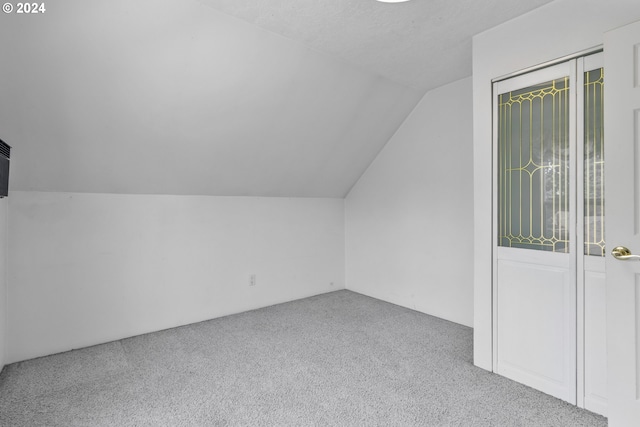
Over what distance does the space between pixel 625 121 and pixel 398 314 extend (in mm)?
2678

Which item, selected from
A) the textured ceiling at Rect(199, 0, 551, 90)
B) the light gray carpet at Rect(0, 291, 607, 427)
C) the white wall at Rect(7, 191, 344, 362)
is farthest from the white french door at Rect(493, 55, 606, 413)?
the white wall at Rect(7, 191, 344, 362)

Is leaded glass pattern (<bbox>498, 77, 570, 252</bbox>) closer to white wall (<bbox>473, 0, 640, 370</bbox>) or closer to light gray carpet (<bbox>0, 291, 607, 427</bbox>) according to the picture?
white wall (<bbox>473, 0, 640, 370</bbox>)

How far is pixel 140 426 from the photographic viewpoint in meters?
1.86

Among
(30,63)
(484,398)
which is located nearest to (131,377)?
(30,63)

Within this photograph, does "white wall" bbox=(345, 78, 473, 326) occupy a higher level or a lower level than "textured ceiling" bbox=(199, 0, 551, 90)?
lower

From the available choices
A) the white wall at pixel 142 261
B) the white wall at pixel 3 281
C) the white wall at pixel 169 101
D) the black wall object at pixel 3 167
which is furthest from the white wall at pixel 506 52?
the white wall at pixel 3 281

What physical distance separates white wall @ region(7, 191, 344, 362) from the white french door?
2.52 m

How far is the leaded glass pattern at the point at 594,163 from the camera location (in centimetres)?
196

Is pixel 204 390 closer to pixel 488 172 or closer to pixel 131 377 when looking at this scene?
pixel 131 377

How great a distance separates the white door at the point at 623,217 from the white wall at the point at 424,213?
5.13ft

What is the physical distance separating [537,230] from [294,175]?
2.55m

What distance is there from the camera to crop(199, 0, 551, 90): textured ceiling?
2.18m

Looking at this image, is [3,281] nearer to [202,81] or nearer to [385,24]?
[202,81]

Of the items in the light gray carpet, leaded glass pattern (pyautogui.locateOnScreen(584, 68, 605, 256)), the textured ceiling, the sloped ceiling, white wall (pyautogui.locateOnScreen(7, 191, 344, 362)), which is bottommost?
the light gray carpet
